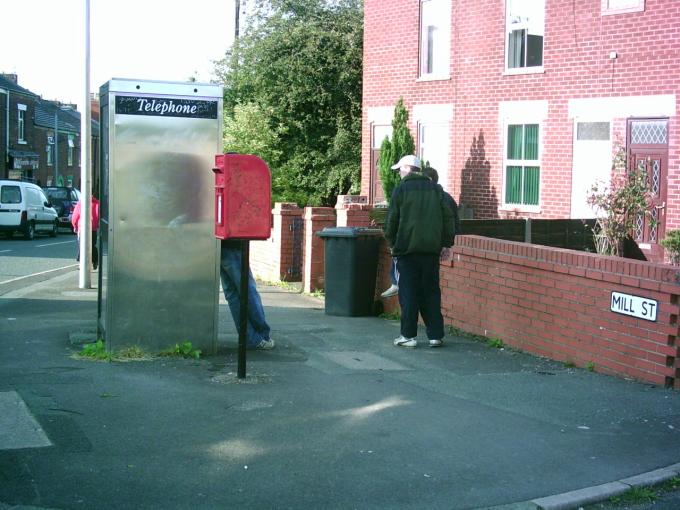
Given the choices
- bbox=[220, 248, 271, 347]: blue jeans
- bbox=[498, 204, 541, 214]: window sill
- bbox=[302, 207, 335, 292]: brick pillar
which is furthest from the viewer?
bbox=[498, 204, 541, 214]: window sill

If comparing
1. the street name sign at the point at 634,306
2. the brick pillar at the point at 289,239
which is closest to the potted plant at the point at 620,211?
the brick pillar at the point at 289,239

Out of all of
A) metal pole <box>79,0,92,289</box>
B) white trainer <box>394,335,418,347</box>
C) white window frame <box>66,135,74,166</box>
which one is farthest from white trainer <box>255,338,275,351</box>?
white window frame <box>66,135,74,166</box>

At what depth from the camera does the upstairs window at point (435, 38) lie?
21.3 metres

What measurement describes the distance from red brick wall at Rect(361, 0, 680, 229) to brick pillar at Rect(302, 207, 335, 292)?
19.0ft

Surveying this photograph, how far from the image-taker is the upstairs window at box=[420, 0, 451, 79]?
21.3m

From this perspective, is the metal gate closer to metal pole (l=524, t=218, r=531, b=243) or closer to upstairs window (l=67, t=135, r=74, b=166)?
metal pole (l=524, t=218, r=531, b=243)

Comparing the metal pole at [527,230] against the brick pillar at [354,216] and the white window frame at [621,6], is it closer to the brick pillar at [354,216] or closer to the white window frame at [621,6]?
the brick pillar at [354,216]

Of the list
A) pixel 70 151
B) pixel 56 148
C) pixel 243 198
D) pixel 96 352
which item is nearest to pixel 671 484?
pixel 243 198

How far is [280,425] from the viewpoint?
6.31 meters

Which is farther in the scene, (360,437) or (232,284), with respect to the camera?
(232,284)

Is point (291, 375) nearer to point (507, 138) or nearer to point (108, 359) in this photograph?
point (108, 359)

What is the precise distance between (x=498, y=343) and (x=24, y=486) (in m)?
5.81

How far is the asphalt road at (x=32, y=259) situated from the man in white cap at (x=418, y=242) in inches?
319

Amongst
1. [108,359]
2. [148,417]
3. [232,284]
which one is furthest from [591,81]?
[148,417]
